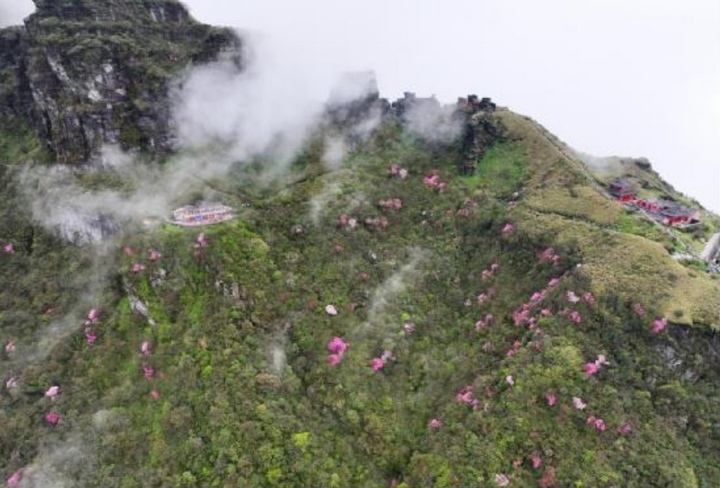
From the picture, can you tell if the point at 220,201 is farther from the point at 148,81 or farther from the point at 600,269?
the point at 600,269

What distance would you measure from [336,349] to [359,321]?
16.3ft

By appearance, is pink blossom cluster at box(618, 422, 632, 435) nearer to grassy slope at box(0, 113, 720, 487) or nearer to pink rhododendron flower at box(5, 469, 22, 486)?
grassy slope at box(0, 113, 720, 487)

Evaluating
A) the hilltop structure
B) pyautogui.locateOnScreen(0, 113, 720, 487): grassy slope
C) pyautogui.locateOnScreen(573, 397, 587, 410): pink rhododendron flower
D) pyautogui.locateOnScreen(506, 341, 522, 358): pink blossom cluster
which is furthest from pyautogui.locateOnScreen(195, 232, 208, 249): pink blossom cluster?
pyautogui.locateOnScreen(573, 397, 587, 410): pink rhododendron flower

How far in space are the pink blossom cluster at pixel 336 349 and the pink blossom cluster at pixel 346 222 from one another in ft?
53.2

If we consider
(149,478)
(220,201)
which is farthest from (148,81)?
(149,478)

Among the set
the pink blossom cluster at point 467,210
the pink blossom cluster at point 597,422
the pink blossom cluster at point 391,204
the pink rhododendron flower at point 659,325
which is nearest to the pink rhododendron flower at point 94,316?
the pink blossom cluster at point 391,204

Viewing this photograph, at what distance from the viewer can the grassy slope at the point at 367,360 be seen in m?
56.5

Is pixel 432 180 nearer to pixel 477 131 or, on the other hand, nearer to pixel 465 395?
pixel 477 131

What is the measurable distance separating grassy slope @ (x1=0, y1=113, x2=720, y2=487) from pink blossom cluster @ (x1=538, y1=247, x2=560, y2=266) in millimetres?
783

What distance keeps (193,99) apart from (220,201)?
18.9m

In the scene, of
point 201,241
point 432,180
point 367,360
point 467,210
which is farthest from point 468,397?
point 201,241

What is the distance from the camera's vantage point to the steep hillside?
187 ft

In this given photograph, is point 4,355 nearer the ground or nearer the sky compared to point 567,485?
nearer the ground

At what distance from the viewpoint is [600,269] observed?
63719 millimetres
